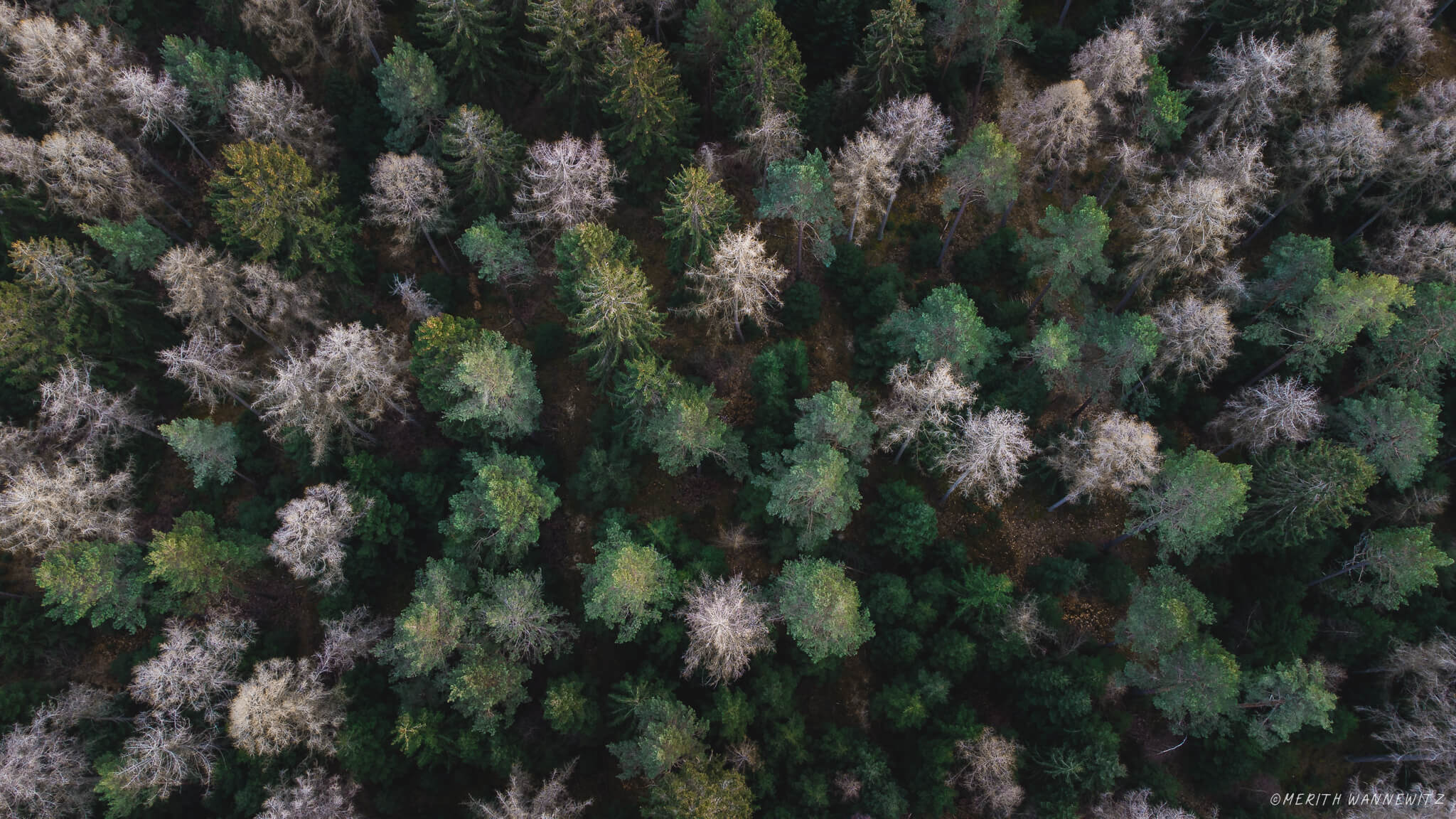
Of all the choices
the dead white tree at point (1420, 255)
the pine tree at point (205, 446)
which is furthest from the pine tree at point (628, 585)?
the dead white tree at point (1420, 255)

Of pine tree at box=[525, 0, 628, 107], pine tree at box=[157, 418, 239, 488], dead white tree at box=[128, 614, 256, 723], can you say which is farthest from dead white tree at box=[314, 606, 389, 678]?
pine tree at box=[525, 0, 628, 107]

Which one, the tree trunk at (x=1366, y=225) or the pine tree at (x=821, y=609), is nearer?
the pine tree at (x=821, y=609)

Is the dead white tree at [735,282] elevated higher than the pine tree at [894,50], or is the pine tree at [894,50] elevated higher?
the pine tree at [894,50]

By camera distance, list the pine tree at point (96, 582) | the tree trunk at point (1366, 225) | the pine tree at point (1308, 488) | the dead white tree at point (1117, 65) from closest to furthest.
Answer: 1. the pine tree at point (96, 582)
2. the pine tree at point (1308, 488)
3. the dead white tree at point (1117, 65)
4. the tree trunk at point (1366, 225)

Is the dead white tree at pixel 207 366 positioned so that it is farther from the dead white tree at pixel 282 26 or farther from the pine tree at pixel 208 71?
the dead white tree at pixel 282 26

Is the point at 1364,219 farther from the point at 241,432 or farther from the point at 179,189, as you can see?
the point at 179,189

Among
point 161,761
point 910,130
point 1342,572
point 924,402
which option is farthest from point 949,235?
point 161,761

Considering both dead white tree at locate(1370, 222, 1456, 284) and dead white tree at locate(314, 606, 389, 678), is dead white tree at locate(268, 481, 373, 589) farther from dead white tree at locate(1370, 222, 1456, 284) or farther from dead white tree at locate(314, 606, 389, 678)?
dead white tree at locate(1370, 222, 1456, 284)
